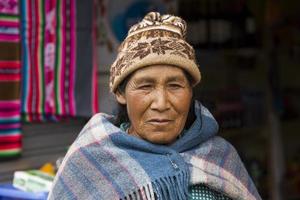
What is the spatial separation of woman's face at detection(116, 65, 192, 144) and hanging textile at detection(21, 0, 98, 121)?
1749mm

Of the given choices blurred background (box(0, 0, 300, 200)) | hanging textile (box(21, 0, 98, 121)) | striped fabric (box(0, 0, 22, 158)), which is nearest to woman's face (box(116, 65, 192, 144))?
blurred background (box(0, 0, 300, 200))

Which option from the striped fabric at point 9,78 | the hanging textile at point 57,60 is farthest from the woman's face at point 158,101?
the hanging textile at point 57,60

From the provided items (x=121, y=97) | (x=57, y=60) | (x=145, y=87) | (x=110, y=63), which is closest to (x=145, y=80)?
(x=145, y=87)

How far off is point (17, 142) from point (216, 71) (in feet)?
7.59

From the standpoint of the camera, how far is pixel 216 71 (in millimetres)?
5254

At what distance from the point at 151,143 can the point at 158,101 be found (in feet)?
0.47

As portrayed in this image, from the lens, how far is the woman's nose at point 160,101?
1.82 metres

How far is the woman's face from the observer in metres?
1.84

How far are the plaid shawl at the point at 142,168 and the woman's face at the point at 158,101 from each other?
5 centimetres

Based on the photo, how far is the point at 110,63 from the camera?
402 centimetres

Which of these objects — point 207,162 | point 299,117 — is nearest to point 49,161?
point 207,162

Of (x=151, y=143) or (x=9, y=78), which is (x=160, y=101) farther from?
(x=9, y=78)

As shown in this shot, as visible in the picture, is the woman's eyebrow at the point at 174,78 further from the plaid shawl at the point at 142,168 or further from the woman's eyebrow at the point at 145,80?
the plaid shawl at the point at 142,168

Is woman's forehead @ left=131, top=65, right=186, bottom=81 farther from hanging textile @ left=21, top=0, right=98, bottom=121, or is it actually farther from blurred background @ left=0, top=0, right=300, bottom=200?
hanging textile @ left=21, top=0, right=98, bottom=121
